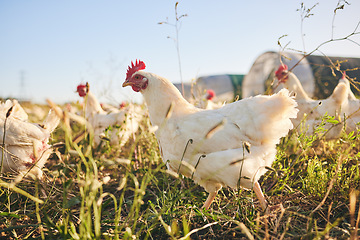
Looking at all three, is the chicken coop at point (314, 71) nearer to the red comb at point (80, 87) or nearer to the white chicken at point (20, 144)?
the red comb at point (80, 87)

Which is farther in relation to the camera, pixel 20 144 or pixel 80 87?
pixel 80 87

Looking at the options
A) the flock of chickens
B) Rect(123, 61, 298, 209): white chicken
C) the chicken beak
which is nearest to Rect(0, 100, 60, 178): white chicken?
the flock of chickens

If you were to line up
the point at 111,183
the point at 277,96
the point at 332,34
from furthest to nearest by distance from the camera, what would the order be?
1. the point at 111,183
2. the point at 332,34
3. the point at 277,96

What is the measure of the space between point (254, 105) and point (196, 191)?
1.11 meters

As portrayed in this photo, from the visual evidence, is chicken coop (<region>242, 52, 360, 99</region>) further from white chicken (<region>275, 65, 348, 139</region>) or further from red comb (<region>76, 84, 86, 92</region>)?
red comb (<region>76, 84, 86, 92</region>)

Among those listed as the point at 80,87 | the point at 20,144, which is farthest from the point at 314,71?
the point at 20,144

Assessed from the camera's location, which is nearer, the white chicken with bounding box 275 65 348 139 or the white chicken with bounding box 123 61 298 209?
the white chicken with bounding box 123 61 298 209

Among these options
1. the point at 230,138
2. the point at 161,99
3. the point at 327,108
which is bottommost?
the point at 327,108

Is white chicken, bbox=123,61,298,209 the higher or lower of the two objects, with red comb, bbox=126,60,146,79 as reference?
lower

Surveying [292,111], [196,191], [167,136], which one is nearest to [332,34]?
[292,111]

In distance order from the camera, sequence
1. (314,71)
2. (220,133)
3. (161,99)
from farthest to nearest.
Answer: (314,71) → (161,99) → (220,133)

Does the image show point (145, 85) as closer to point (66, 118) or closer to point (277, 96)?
point (277, 96)

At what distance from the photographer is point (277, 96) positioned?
2.08 meters

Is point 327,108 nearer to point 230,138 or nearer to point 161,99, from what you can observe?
point 230,138
